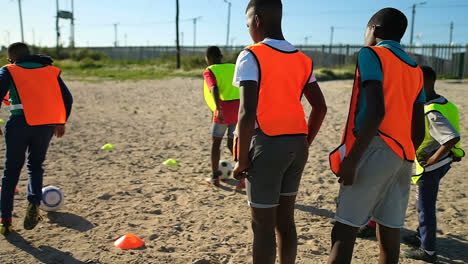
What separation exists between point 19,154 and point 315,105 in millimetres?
2998

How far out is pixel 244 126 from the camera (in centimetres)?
255

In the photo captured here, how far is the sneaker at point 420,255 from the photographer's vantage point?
145 inches

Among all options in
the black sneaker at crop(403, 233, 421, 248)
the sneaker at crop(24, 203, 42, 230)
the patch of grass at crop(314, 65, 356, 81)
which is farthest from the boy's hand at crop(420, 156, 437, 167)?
the patch of grass at crop(314, 65, 356, 81)

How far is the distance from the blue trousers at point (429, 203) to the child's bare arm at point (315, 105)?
1321mm

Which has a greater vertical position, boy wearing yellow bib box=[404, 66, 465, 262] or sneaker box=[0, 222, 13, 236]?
boy wearing yellow bib box=[404, 66, 465, 262]

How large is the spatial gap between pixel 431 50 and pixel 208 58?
94.7ft

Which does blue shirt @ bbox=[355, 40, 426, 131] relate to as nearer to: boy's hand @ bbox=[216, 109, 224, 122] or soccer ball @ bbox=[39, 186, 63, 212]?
boy's hand @ bbox=[216, 109, 224, 122]

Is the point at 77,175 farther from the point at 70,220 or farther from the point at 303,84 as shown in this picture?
→ the point at 303,84

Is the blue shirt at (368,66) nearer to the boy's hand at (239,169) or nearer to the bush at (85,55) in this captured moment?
the boy's hand at (239,169)

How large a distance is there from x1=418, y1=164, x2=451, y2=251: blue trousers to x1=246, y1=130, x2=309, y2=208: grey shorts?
4.96ft

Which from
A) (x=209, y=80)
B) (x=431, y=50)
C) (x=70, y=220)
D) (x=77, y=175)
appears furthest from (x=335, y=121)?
(x=431, y=50)

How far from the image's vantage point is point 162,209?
4.92 metres

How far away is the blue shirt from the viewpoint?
2.37m

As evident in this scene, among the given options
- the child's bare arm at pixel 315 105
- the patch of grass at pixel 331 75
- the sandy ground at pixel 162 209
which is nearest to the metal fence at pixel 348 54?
the patch of grass at pixel 331 75
